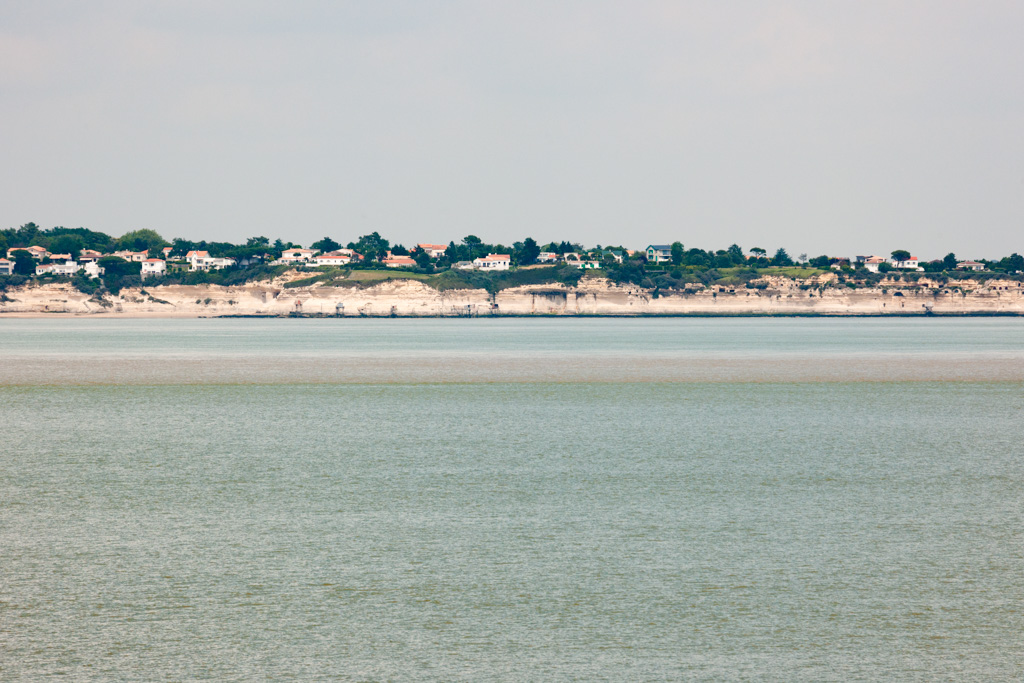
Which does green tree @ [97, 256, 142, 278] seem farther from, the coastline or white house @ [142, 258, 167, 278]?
the coastline

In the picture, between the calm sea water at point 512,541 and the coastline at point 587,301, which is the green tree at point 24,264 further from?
the calm sea water at point 512,541

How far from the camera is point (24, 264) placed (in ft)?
619

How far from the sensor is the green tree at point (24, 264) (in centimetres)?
18875

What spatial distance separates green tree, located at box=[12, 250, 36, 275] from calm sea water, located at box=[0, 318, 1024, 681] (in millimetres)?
174596

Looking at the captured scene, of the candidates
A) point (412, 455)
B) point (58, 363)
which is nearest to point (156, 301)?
point (58, 363)

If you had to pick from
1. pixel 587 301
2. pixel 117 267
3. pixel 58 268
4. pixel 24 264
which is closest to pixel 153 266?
pixel 117 267

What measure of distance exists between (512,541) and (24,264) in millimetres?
199264

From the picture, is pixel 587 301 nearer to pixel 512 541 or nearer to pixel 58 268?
pixel 58 268

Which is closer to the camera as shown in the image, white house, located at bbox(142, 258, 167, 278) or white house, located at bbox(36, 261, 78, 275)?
white house, located at bbox(36, 261, 78, 275)

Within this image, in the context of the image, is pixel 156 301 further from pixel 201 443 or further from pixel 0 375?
pixel 201 443

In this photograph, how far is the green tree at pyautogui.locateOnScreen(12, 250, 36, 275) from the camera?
188750 millimetres

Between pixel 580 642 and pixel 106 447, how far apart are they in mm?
17195

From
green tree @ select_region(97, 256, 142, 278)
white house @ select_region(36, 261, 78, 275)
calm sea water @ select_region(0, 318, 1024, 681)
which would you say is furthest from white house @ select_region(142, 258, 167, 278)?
calm sea water @ select_region(0, 318, 1024, 681)

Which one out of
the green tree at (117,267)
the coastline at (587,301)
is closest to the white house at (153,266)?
the green tree at (117,267)
